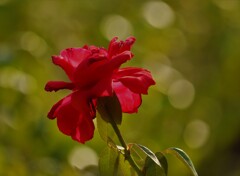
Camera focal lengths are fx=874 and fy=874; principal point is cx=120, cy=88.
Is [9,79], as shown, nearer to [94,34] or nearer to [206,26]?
[94,34]

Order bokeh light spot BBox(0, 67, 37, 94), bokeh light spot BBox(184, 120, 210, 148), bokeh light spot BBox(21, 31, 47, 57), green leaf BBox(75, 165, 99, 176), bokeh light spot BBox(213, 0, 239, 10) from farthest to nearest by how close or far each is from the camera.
Result: bokeh light spot BBox(213, 0, 239, 10) → bokeh light spot BBox(184, 120, 210, 148) → bokeh light spot BBox(21, 31, 47, 57) → bokeh light spot BBox(0, 67, 37, 94) → green leaf BBox(75, 165, 99, 176)

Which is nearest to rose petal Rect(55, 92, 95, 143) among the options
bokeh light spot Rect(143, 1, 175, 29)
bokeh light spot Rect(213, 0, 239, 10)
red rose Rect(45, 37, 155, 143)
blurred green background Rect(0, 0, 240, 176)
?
red rose Rect(45, 37, 155, 143)

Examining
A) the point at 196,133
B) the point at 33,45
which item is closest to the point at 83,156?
the point at 33,45

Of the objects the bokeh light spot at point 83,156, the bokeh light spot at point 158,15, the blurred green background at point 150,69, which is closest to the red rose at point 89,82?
the blurred green background at point 150,69

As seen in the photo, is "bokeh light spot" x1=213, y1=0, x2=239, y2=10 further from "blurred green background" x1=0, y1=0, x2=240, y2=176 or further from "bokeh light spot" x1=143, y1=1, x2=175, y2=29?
"bokeh light spot" x1=143, y1=1, x2=175, y2=29

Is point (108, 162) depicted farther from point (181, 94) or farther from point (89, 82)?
point (181, 94)

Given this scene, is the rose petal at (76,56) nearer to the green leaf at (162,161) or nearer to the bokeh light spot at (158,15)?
the green leaf at (162,161)

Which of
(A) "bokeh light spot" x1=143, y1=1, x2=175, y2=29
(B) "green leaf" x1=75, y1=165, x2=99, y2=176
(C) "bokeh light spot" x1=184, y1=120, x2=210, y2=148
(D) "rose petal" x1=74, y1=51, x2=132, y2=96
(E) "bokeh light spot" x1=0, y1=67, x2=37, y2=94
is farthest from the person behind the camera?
(A) "bokeh light spot" x1=143, y1=1, x2=175, y2=29

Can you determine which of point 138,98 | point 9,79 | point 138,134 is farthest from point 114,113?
point 138,134
